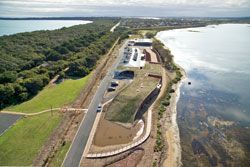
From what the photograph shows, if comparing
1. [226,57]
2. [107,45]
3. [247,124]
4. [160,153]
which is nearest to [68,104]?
[160,153]

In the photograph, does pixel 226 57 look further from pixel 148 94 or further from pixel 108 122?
pixel 108 122

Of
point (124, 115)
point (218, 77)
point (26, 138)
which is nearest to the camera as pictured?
point (26, 138)

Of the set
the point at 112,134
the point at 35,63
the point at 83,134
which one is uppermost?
the point at 83,134

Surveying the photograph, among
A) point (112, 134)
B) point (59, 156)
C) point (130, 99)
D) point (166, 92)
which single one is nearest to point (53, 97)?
point (130, 99)

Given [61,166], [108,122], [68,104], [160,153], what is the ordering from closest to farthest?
1. [61,166]
2. [160,153]
3. [108,122]
4. [68,104]

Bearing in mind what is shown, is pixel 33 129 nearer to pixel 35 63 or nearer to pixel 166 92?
pixel 166 92

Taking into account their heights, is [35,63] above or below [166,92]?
below

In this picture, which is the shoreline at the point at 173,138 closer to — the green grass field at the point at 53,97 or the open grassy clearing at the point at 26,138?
the open grassy clearing at the point at 26,138
